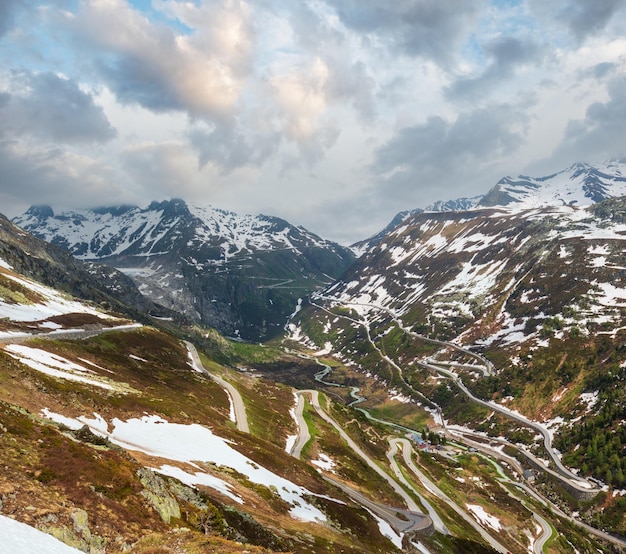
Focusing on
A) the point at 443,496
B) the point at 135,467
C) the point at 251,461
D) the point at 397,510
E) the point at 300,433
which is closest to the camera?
the point at 135,467

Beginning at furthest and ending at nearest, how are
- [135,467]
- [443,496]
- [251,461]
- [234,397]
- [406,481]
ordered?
1. [234,397]
2. [443,496]
3. [406,481]
4. [251,461]
5. [135,467]

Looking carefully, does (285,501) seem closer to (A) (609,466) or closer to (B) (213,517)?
(B) (213,517)

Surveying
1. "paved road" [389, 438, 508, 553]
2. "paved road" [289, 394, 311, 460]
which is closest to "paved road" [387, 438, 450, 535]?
"paved road" [389, 438, 508, 553]

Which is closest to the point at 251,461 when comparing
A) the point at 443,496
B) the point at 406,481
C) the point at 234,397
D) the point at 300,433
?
the point at 300,433

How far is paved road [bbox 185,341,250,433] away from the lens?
311 ft

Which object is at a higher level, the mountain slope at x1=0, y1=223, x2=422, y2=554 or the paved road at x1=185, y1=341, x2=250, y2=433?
the mountain slope at x1=0, y1=223, x2=422, y2=554

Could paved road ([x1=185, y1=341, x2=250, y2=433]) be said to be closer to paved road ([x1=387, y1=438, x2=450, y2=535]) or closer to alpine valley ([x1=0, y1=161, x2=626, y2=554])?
alpine valley ([x1=0, y1=161, x2=626, y2=554])

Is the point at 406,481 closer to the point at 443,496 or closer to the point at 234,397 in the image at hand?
the point at 443,496

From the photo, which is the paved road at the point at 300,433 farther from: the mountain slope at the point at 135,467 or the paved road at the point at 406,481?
the paved road at the point at 406,481

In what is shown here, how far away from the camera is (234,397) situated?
120 meters

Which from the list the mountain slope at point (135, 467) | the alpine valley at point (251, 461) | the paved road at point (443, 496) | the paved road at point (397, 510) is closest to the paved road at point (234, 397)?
the alpine valley at point (251, 461)

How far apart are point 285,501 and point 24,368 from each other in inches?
1501

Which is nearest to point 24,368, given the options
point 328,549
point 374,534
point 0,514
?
point 0,514

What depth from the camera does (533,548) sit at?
101062 mm
